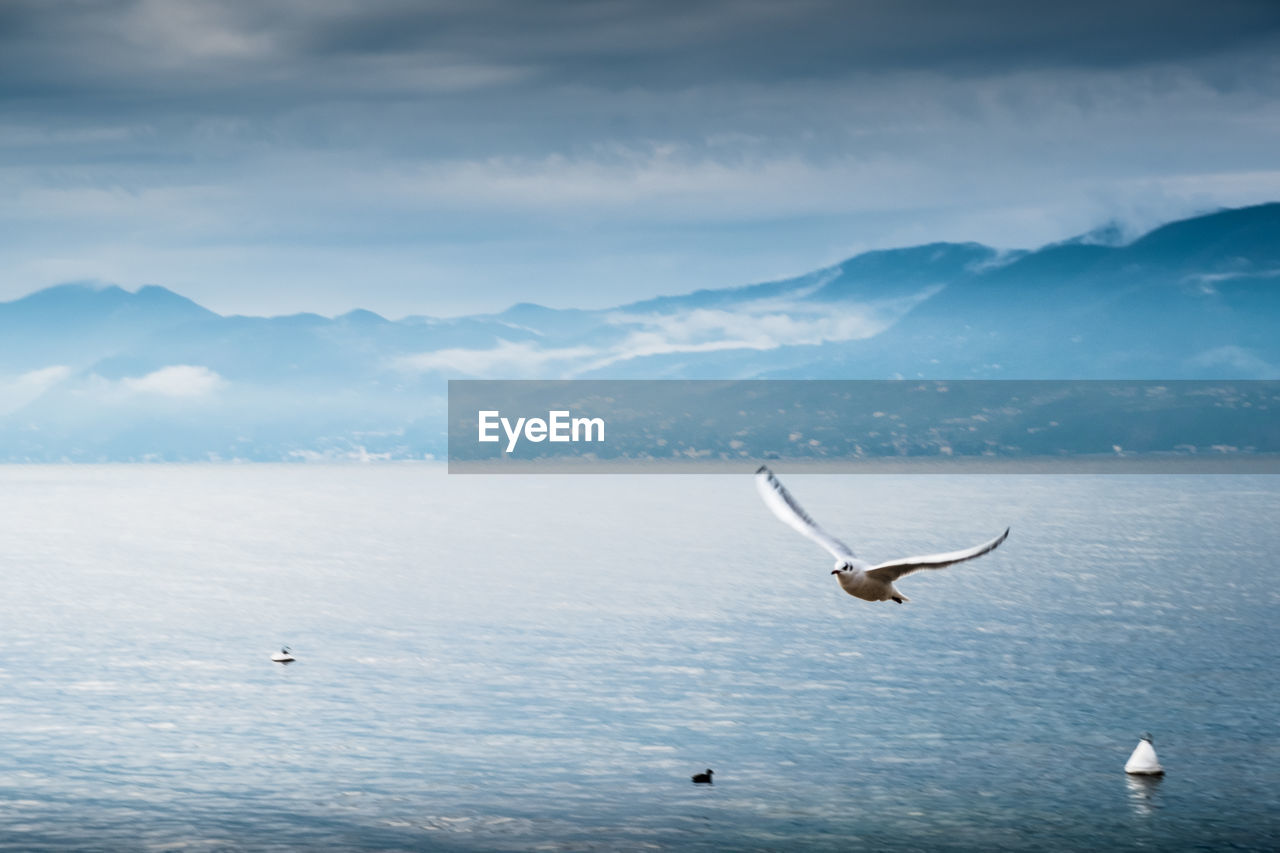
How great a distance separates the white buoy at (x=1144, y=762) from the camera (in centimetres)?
5762

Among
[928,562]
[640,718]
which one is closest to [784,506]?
[928,562]

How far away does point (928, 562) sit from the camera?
27359 mm

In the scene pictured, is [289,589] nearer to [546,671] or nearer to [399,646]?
[399,646]

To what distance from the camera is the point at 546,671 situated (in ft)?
285

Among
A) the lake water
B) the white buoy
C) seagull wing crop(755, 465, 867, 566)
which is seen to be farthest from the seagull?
the white buoy

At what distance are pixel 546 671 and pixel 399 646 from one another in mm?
17687

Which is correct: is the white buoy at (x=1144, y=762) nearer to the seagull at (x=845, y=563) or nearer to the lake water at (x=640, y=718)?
the lake water at (x=640, y=718)

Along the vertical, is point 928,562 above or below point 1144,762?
above

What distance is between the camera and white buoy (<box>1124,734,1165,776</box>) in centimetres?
5762

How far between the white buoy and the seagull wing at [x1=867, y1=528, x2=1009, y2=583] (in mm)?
31366

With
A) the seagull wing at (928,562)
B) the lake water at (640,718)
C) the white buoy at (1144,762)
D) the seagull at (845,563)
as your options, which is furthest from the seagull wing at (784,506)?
the white buoy at (1144,762)

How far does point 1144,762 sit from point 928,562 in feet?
116

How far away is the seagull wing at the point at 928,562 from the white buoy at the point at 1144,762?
31.4 m

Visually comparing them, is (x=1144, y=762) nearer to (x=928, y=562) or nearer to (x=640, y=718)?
→ (x=640, y=718)
